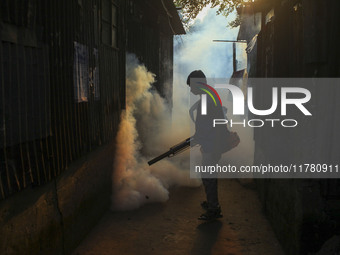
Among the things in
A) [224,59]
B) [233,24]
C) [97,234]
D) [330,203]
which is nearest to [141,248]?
[97,234]

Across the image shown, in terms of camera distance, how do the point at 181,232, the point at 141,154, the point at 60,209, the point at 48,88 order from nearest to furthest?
the point at 48,88, the point at 60,209, the point at 181,232, the point at 141,154

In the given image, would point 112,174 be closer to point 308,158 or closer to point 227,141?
point 227,141

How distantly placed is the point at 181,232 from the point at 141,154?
5453 millimetres

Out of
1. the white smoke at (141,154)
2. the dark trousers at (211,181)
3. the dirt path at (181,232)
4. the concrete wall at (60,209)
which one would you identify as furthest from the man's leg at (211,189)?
Result: the concrete wall at (60,209)

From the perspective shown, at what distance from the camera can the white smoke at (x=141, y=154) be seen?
23.2ft

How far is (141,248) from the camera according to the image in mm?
5031

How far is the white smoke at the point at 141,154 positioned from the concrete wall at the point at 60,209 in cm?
45

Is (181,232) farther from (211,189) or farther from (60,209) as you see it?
(60,209)

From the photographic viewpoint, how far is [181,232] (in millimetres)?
5641

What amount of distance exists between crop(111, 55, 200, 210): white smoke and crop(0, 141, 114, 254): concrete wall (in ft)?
1.48

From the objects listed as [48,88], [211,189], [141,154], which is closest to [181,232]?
[211,189]

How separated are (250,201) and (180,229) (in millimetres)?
2168

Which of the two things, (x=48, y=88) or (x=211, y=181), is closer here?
(x=48, y=88)

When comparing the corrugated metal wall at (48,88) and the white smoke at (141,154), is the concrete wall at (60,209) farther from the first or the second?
the white smoke at (141,154)
